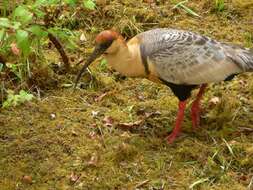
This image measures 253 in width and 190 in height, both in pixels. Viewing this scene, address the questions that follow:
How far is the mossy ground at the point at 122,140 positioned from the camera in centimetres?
434

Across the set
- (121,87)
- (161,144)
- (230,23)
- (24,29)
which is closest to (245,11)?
(230,23)

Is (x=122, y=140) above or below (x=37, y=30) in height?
below

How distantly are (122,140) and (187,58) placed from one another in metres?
Result: 0.81

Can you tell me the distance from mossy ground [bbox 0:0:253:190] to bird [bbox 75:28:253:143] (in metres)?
0.34

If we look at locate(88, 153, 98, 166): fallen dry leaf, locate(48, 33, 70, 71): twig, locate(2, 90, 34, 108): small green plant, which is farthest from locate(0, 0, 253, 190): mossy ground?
locate(2, 90, 34, 108): small green plant

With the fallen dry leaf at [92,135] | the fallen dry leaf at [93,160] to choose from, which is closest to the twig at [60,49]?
the fallen dry leaf at [92,135]

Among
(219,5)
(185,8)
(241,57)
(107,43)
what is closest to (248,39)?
(219,5)

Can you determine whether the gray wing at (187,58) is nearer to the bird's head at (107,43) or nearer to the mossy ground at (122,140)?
the bird's head at (107,43)

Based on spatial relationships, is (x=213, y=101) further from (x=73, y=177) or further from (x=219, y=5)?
(x=219, y=5)

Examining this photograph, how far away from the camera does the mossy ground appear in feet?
14.3

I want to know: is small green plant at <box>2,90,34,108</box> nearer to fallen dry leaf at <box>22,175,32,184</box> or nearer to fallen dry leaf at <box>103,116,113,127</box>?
fallen dry leaf at <box>22,175,32,184</box>

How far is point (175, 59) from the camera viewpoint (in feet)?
14.9

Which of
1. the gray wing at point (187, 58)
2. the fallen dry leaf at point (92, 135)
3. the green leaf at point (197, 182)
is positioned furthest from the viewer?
the fallen dry leaf at point (92, 135)

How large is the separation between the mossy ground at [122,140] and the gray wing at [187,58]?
18.8 inches
